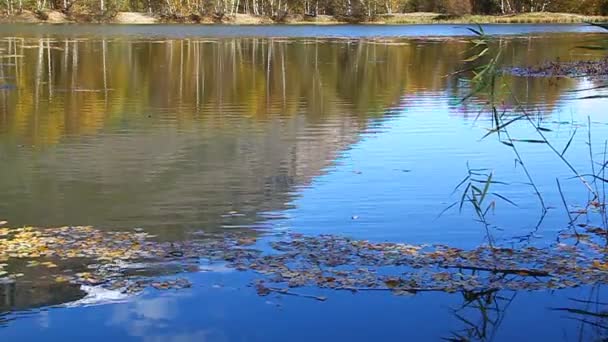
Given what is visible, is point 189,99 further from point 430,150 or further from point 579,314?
point 579,314

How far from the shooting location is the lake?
5.87m

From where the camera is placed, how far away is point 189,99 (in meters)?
18.7

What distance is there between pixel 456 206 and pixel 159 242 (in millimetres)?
3332

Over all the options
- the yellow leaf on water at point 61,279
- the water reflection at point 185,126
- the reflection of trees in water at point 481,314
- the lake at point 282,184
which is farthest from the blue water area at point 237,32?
the yellow leaf on water at point 61,279

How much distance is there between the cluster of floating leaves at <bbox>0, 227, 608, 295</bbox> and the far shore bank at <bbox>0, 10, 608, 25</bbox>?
75799 millimetres

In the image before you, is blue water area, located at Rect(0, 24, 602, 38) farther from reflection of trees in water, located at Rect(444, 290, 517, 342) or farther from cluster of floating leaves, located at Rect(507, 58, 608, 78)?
reflection of trees in water, located at Rect(444, 290, 517, 342)

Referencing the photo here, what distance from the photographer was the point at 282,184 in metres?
10.0

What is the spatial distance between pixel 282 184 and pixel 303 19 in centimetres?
8544

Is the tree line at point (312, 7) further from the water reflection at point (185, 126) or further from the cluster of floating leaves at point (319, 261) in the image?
the cluster of floating leaves at point (319, 261)

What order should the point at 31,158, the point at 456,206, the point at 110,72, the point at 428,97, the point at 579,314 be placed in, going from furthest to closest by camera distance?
the point at 110,72 → the point at 428,97 → the point at 31,158 → the point at 456,206 → the point at 579,314

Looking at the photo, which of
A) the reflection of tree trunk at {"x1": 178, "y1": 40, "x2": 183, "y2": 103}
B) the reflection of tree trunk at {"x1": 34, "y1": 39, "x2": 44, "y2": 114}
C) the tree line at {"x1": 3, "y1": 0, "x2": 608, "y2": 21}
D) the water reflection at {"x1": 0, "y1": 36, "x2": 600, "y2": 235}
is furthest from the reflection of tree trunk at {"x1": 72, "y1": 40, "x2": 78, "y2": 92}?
the tree line at {"x1": 3, "y1": 0, "x2": 608, "y2": 21}

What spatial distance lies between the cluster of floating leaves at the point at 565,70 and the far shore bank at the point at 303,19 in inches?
2200

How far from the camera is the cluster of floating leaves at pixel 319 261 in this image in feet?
21.2

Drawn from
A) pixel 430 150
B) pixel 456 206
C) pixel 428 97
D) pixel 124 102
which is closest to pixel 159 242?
pixel 456 206
